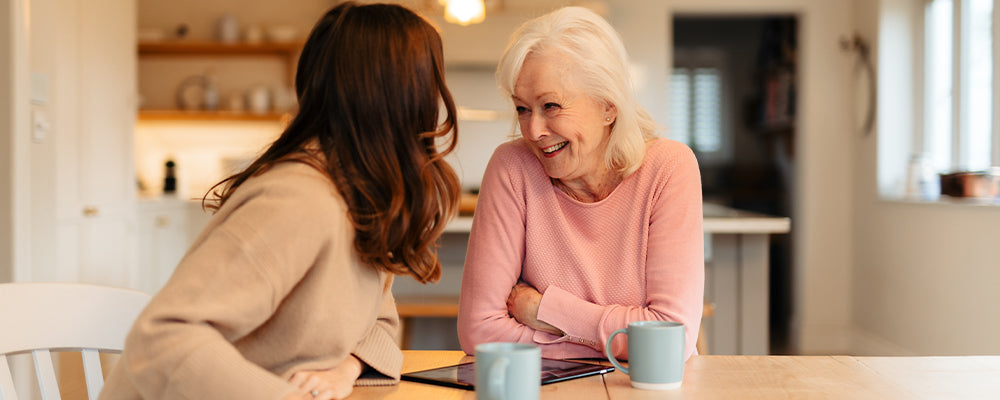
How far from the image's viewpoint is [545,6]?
5551mm

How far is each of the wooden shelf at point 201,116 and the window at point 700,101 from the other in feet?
11.4

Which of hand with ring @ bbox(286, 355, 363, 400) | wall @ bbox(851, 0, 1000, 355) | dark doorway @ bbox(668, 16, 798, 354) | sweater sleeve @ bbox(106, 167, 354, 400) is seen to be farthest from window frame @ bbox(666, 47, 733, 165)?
sweater sleeve @ bbox(106, 167, 354, 400)

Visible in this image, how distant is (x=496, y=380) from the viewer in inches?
33.1

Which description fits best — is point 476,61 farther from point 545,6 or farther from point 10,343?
point 10,343

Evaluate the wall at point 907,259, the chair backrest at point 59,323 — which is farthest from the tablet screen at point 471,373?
the wall at point 907,259

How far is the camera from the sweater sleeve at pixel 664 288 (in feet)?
4.48

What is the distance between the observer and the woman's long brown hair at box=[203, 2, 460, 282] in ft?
3.24

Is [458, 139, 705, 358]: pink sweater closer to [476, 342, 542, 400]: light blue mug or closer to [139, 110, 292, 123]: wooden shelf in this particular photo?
[476, 342, 542, 400]: light blue mug

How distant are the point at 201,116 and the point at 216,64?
1.32ft

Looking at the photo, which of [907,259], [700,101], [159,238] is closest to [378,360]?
[159,238]

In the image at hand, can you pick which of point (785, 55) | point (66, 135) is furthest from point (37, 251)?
point (785, 55)

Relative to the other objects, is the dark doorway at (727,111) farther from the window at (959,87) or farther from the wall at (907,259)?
the window at (959,87)

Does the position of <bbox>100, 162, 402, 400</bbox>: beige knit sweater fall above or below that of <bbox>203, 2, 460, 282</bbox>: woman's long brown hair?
below

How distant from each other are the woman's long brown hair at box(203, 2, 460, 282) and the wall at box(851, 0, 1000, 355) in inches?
129
